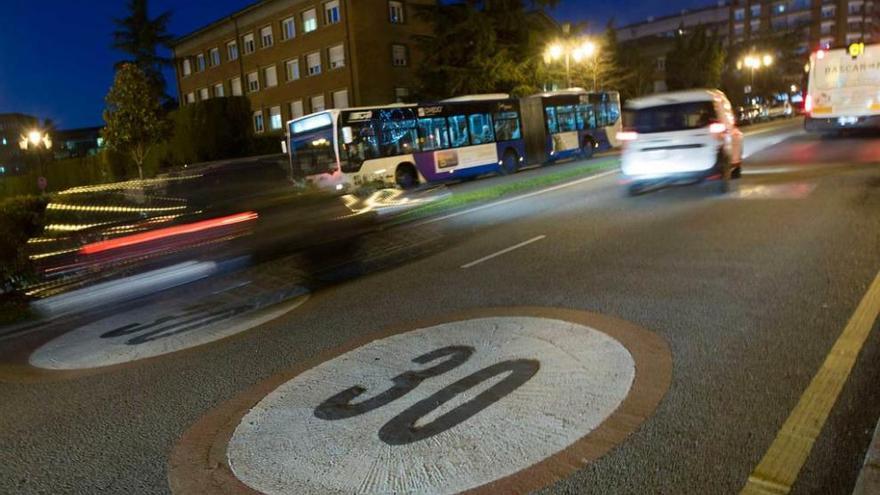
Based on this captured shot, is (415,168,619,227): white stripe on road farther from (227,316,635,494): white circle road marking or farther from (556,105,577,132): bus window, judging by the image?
(227,316,635,494): white circle road marking

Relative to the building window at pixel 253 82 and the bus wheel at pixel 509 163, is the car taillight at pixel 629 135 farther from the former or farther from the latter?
the building window at pixel 253 82

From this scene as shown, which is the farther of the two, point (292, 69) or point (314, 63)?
point (292, 69)

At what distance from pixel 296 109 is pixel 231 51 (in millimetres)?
10493

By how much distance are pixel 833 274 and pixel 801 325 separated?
1792mm

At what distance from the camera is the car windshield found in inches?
497

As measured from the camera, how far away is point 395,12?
42.1 metres

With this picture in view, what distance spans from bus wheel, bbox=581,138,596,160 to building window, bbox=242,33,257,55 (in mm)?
31120

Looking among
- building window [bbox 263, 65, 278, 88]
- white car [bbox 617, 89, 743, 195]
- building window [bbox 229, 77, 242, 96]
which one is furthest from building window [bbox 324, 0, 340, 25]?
white car [bbox 617, 89, 743, 195]

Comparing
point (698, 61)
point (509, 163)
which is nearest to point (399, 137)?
point (509, 163)

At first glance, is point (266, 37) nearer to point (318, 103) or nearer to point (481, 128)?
point (318, 103)

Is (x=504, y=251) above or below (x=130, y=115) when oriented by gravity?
below

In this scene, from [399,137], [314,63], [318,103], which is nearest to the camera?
[399,137]

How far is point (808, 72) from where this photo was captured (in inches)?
892

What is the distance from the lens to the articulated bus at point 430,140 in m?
19.7
